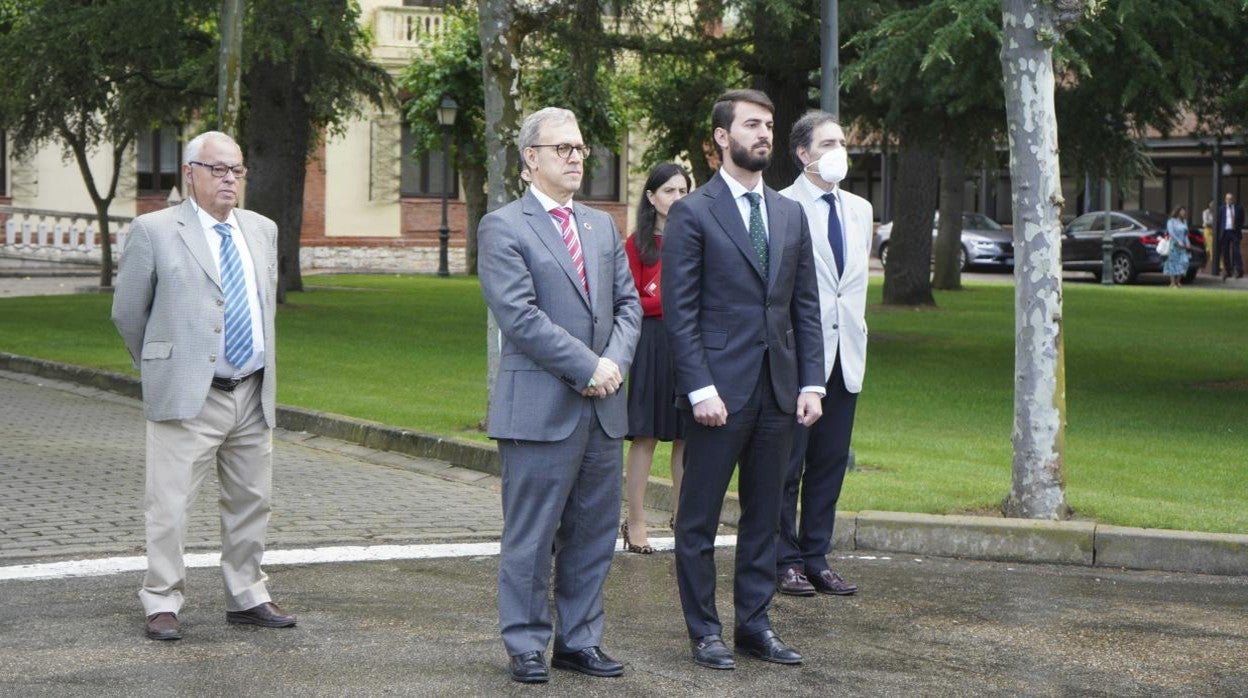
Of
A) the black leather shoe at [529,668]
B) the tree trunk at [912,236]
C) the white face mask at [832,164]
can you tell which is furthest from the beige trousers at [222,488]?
the tree trunk at [912,236]

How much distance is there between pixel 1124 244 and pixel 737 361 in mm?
35723

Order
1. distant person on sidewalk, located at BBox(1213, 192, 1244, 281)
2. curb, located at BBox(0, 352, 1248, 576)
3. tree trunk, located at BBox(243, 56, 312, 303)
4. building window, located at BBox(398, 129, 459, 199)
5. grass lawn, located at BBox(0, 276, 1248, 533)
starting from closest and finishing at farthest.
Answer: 1. curb, located at BBox(0, 352, 1248, 576)
2. grass lawn, located at BBox(0, 276, 1248, 533)
3. tree trunk, located at BBox(243, 56, 312, 303)
4. distant person on sidewalk, located at BBox(1213, 192, 1244, 281)
5. building window, located at BBox(398, 129, 459, 199)

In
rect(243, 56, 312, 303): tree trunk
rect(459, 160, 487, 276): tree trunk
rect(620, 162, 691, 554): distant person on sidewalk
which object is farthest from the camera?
rect(459, 160, 487, 276): tree trunk

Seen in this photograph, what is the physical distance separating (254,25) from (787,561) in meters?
15.2

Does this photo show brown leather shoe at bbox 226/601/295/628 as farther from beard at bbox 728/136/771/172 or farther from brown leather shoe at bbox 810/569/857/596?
beard at bbox 728/136/771/172

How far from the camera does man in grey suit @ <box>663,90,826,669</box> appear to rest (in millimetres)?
6598

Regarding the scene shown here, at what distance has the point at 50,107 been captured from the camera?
2725cm

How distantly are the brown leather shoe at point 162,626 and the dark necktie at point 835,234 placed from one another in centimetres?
310

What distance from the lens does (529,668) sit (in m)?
6.21

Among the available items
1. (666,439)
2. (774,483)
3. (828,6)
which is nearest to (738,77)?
(828,6)

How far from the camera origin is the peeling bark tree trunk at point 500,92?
12.8 meters

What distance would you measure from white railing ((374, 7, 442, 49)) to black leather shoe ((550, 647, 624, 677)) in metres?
40.1

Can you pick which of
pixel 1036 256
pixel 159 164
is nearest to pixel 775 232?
pixel 1036 256

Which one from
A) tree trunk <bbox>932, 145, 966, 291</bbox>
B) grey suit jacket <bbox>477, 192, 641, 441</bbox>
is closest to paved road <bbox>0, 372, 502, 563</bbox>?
grey suit jacket <bbox>477, 192, 641, 441</bbox>
